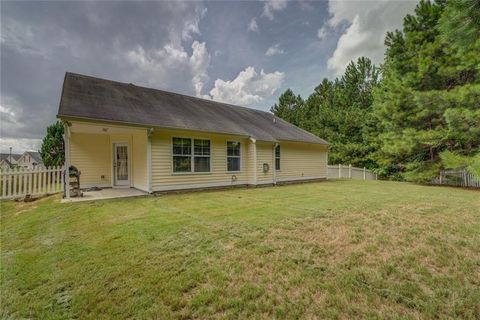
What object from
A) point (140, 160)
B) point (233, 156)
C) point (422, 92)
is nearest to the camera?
point (140, 160)

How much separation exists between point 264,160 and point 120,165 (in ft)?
22.6

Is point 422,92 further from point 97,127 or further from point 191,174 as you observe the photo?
point 97,127

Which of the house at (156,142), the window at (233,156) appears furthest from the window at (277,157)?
the window at (233,156)

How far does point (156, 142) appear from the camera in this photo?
8680mm

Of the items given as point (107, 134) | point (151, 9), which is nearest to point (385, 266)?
point (107, 134)

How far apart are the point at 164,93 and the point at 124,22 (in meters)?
3.80

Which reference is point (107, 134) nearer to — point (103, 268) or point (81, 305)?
point (103, 268)

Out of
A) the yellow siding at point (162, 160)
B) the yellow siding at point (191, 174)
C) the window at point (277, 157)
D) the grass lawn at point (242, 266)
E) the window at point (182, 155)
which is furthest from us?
the window at point (277, 157)

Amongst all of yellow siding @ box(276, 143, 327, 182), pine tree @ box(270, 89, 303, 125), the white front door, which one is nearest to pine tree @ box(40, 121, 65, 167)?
the white front door

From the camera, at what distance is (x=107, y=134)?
1019 centimetres

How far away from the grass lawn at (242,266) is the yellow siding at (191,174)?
3406mm

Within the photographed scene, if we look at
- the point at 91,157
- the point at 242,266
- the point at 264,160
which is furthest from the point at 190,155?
the point at 242,266

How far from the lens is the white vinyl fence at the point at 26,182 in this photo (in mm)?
7800

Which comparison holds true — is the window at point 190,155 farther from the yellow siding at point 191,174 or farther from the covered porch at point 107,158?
the covered porch at point 107,158
